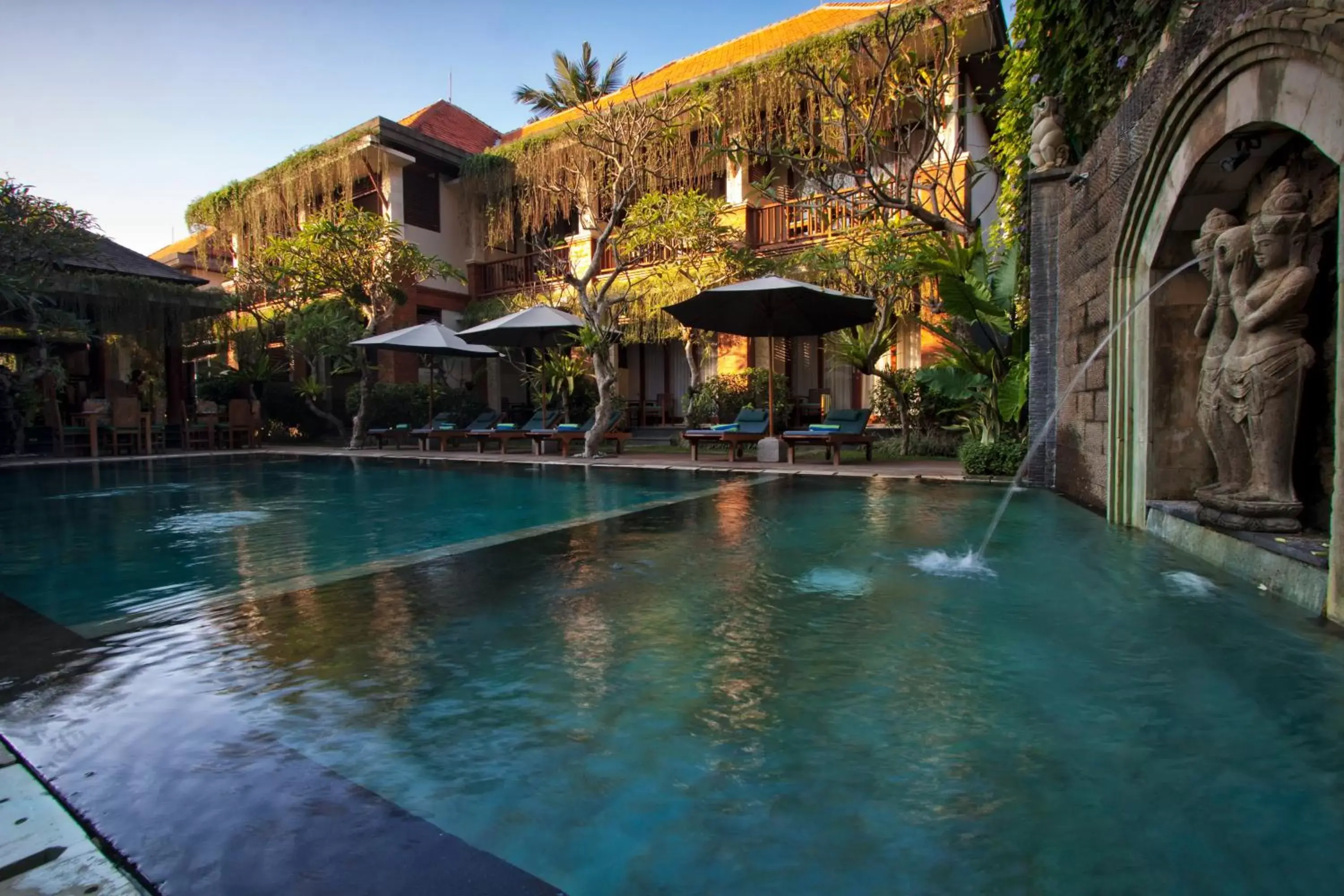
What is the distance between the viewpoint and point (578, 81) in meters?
12.1

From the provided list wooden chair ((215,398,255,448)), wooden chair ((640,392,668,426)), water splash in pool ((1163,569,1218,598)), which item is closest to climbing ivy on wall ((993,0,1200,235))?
water splash in pool ((1163,569,1218,598))

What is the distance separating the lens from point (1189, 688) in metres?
2.45

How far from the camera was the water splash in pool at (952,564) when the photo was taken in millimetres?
4129

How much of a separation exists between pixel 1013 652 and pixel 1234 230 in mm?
2657

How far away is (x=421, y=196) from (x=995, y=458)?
58.5 ft

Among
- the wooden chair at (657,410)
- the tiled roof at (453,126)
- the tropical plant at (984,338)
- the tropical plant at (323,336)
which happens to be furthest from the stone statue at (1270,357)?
the tiled roof at (453,126)

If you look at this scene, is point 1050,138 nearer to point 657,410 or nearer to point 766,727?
point 766,727

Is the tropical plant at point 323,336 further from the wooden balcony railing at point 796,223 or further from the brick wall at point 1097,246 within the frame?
the brick wall at point 1097,246

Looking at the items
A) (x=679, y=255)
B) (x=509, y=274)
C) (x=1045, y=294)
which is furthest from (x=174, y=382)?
(x=1045, y=294)

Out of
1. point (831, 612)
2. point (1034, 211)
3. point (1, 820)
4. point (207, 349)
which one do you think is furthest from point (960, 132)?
point (207, 349)

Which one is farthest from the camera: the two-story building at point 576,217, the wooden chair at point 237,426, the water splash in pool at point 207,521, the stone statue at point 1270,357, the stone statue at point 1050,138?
the wooden chair at point 237,426

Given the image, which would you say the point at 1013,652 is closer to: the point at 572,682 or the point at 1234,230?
the point at 572,682

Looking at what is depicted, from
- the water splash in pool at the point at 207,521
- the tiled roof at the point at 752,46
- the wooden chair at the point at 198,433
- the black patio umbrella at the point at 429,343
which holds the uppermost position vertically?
the tiled roof at the point at 752,46

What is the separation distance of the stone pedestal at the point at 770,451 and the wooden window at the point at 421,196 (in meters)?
13.6
